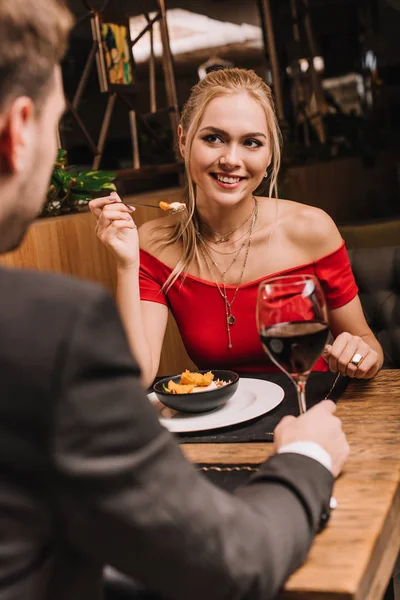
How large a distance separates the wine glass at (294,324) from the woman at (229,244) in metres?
0.81

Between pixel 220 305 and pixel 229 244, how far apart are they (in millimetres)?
200

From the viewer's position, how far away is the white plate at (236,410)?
4.36ft

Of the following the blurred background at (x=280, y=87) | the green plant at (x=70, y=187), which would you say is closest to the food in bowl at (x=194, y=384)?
the green plant at (x=70, y=187)

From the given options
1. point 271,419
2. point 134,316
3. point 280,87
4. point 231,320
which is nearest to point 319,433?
point 271,419

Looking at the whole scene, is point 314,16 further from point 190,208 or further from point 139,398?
point 139,398

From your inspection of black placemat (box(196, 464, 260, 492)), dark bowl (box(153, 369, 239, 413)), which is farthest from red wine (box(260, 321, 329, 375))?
dark bowl (box(153, 369, 239, 413))

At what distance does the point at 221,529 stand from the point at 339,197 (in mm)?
5650

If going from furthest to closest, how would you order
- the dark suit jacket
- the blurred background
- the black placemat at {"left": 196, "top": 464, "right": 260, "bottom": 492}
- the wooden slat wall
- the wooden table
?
the blurred background < the wooden slat wall < the black placemat at {"left": 196, "top": 464, "right": 260, "bottom": 492} < the wooden table < the dark suit jacket

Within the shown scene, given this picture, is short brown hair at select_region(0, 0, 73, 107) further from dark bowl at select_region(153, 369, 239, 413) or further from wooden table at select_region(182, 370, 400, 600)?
dark bowl at select_region(153, 369, 239, 413)

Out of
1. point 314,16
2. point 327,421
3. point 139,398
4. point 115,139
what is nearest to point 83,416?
point 139,398

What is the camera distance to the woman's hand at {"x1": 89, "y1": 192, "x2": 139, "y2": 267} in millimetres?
1832

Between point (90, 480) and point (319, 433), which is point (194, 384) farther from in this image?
point (90, 480)

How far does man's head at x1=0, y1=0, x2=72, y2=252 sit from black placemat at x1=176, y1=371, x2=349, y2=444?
662 mm

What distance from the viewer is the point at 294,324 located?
3.66ft
